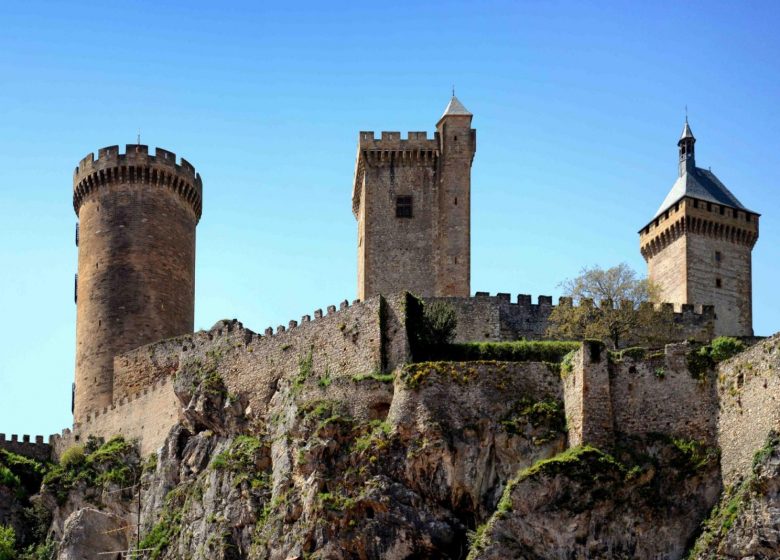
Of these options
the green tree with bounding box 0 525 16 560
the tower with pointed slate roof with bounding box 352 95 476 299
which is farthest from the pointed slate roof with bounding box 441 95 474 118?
the green tree with bounding box 0 525 16 560

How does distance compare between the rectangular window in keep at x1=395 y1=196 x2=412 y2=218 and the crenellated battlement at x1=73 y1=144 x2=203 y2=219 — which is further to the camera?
the crenellated battlement at x1=73 y1=144 x2=203 y2=219

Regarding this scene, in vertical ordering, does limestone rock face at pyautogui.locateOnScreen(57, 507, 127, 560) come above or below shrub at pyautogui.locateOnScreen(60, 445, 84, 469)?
below

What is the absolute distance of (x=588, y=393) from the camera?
5281 centimetres

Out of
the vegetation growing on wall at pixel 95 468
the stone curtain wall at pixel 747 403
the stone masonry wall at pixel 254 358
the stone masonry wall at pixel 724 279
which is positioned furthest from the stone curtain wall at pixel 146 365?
the stone curtain wall at pixel 747 403

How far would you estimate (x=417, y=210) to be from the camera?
70.0 meters

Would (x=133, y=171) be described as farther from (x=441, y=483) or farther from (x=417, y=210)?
(x=441, y=483)

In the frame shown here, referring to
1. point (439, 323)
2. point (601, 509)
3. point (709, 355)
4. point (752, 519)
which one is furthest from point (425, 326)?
point (752, 519)

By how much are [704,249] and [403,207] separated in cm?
1567

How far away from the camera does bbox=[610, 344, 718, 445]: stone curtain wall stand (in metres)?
52.1

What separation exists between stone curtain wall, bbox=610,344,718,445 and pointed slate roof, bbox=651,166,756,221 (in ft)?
83.1

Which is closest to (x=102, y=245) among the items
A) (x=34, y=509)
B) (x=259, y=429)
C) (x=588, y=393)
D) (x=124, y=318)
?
(x=124, y=318)

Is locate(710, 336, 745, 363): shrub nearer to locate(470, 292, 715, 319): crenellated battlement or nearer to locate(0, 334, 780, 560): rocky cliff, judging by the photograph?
locate(0, 334, 780, 560): rocky cliff

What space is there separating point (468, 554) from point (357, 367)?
1035 cm

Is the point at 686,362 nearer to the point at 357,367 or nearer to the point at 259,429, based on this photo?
the point at 357,367
